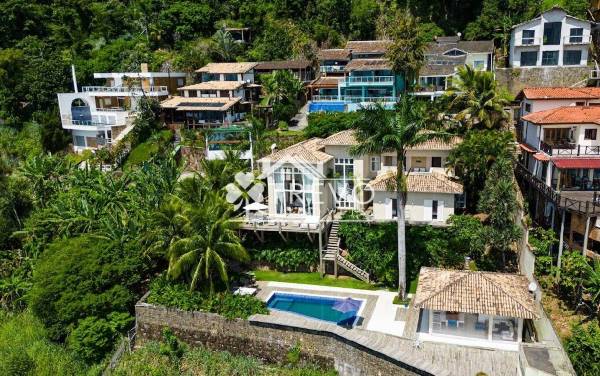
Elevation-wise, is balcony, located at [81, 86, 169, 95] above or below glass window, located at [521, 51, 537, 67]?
below

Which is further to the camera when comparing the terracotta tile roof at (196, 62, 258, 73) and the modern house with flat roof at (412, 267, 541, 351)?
the terracotta tile roof at (196, 62, 258, 73)

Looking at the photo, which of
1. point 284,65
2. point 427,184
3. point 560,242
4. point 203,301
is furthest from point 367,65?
point 203,301

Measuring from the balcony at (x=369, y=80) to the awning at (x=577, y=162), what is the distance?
22.0m

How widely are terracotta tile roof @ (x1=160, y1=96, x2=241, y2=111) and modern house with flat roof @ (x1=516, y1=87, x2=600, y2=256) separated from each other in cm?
2700

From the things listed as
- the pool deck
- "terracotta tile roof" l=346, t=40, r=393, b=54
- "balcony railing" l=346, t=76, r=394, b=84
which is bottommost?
the pool deck

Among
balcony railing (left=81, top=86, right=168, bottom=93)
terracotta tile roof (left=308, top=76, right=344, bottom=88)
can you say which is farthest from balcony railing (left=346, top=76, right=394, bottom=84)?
balcony railing (left=81, top=86, right=168, bottom=93)

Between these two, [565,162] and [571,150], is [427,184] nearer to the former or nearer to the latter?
[565,162]

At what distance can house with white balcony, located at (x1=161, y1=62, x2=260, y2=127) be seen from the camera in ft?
156

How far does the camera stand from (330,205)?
32219 mm

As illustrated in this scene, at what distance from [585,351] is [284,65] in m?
42.7

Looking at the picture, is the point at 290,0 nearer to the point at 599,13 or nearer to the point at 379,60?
the point at 379,60

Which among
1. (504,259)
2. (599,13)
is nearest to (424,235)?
(504,259)

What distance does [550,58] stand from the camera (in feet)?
141

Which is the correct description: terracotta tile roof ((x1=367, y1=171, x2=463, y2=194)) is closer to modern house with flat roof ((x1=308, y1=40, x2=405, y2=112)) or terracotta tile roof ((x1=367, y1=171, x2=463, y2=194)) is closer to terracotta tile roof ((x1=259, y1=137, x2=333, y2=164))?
terracotta tile roof ((x1=259, y1=137, x2=333, y2=164))
